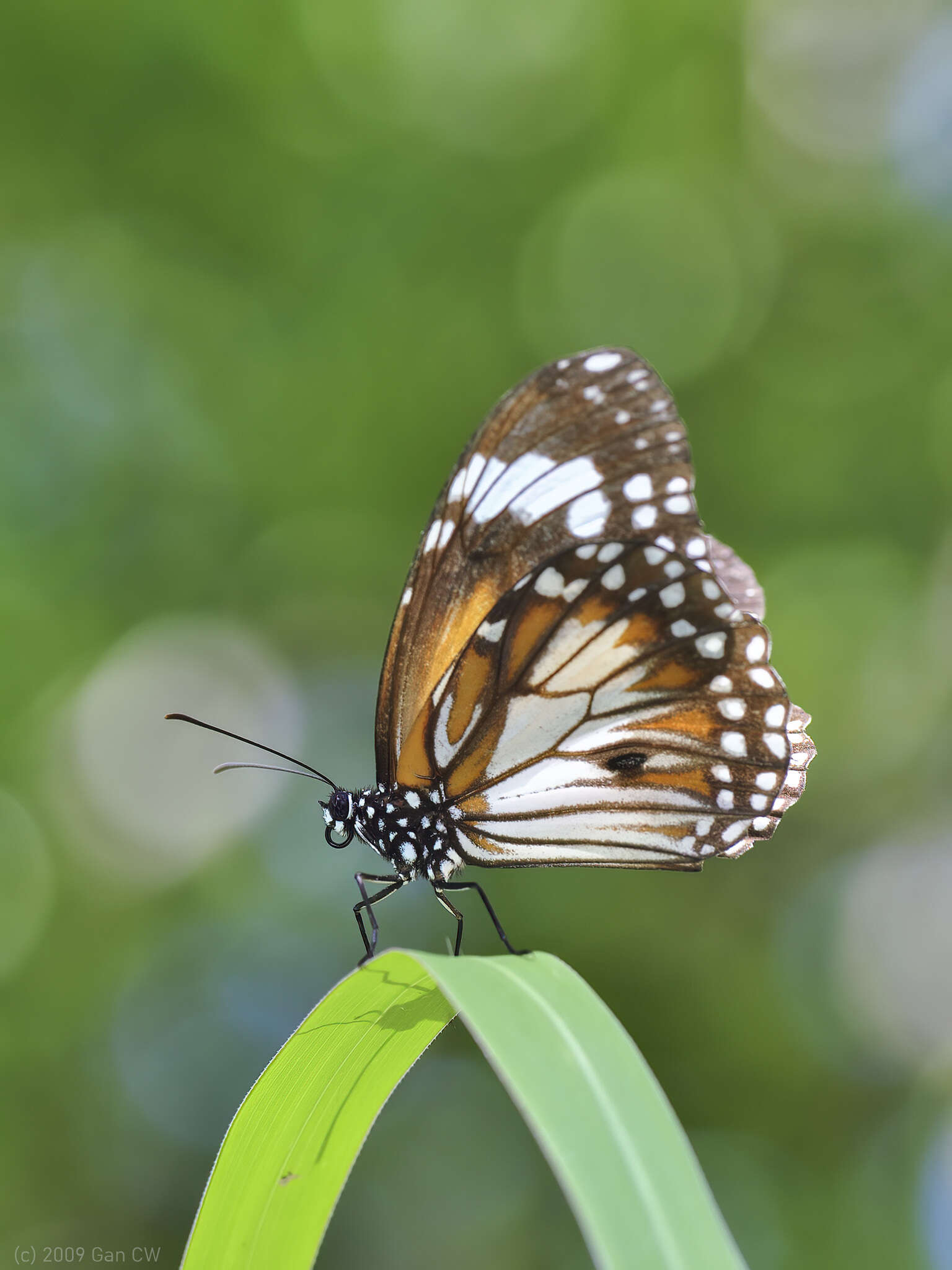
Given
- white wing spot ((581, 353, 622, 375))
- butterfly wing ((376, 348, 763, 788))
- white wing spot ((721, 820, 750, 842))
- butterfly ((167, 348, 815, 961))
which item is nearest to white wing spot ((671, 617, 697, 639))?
butterfly ((167, 348, 815, 961))

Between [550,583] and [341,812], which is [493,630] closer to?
[550,583]

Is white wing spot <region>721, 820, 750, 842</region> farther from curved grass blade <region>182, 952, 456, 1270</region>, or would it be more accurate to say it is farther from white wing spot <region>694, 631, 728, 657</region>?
curved grass blade <region>182, 952, 456, 1270</region>

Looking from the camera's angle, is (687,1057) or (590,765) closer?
(590,765)

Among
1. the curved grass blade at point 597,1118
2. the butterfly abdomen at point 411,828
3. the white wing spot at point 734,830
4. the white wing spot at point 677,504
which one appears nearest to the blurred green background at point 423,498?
the butterfly abdomen at point 411,828

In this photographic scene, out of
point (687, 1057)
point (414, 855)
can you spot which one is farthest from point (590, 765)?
point (687, 1057)

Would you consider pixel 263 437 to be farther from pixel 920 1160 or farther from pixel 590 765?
pixel 920 1160

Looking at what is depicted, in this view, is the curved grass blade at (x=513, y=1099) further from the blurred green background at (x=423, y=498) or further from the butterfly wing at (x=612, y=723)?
the blurred green background at (x=423, y=498)
